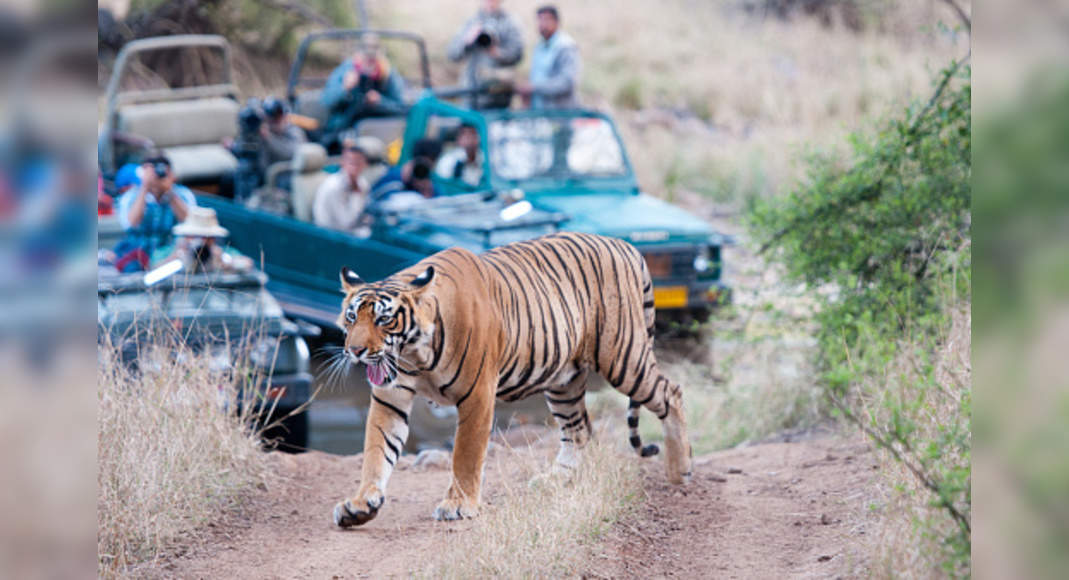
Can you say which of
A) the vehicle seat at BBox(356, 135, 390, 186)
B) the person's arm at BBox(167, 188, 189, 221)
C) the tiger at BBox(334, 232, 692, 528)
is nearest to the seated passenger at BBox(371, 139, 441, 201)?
the vehicle seat at BBox(356, 135, 390, 186)

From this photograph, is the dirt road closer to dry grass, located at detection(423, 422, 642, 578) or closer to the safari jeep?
dry grass, located at detection(423, 422, 642, 578)

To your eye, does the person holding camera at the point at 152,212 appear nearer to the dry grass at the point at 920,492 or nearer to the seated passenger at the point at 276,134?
the seated passenger at the point at 276,134

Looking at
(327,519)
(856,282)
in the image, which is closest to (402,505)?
(327,519)

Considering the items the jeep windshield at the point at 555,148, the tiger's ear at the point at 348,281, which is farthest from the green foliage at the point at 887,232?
the tiger's ear at the point at 348,281

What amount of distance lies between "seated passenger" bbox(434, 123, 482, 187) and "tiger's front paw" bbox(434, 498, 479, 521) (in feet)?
15.6

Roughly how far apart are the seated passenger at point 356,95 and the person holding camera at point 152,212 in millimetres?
3709

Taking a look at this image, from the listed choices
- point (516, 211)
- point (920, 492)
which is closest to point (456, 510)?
point (920, 492)

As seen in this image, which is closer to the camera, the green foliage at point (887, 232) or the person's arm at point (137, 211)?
the green foliage at point (887, 232)

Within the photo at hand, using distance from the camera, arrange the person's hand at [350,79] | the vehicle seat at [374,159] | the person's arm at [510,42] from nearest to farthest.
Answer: the vehicle seat at [374,159], the person's hand at [350,79], the person's arm at [510,42]

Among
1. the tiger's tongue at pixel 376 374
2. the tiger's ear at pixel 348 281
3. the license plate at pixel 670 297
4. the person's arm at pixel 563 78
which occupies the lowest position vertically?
the license plate at pixel 670 297

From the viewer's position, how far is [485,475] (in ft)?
19.5

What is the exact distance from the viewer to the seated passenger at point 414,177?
9.08 m

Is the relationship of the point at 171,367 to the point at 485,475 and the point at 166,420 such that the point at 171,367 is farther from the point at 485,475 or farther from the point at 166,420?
the point at 485,475

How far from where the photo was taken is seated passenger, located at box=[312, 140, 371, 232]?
29.4 feet
